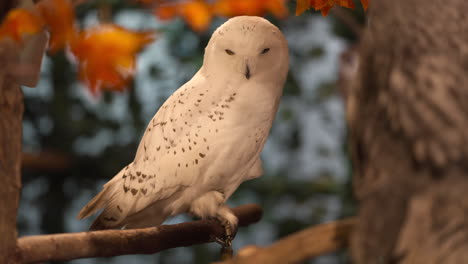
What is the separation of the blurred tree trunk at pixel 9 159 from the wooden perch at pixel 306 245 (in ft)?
1.09

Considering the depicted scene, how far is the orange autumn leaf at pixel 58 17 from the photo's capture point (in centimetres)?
64

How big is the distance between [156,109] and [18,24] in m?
1.32

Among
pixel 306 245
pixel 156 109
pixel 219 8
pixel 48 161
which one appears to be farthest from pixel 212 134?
pixel 48 161

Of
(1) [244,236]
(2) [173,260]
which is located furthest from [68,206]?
(1) [244,236]

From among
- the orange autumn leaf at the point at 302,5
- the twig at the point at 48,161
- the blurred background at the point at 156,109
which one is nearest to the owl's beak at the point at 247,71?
the orange autumn leaf at the point at 302,5

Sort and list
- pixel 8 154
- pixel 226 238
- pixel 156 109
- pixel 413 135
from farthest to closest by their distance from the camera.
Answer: pixel 156 109, pixel 226 238, pixel 8 154, pixel 413 135

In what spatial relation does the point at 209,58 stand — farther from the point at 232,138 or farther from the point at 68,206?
the point at 68,206

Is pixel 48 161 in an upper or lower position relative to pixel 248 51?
lower

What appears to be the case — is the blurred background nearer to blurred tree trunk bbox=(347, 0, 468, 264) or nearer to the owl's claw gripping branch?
the owl's claw gripping branch

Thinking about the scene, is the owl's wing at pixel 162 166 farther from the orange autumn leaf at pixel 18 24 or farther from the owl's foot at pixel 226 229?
the orange autumn leaf at pixel 18 24

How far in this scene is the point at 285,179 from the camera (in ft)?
6.26

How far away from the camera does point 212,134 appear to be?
2.49ft

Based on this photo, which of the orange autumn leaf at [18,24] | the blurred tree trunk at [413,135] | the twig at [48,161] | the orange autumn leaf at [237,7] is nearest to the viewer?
the blurred tree trunk at [413,135]

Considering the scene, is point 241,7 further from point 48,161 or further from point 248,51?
point 48,161
